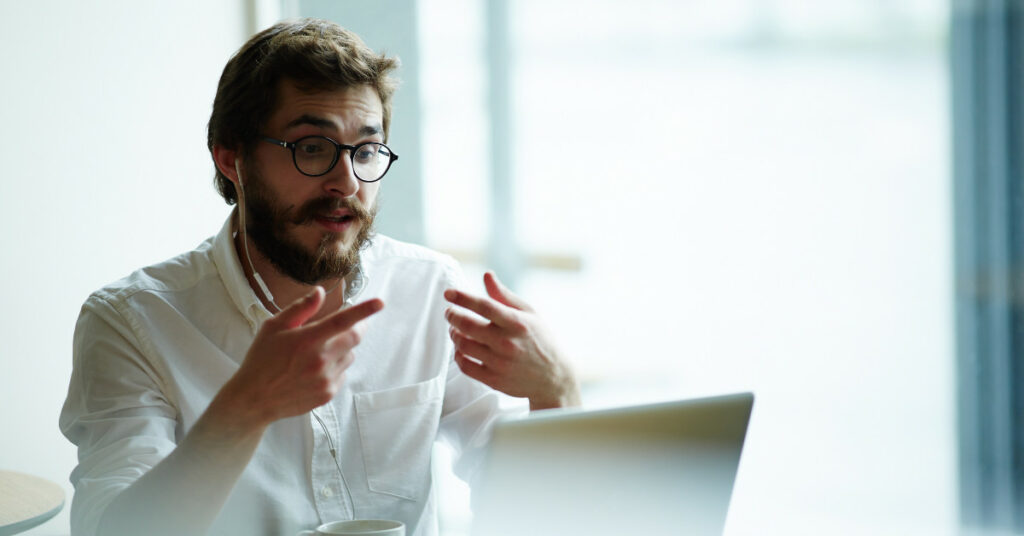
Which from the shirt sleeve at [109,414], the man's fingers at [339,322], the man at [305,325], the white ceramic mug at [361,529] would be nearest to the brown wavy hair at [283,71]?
the man at [305,325]

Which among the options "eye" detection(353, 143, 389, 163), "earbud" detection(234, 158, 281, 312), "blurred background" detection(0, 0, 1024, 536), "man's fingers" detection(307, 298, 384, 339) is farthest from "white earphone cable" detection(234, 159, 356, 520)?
"blurred background" detection(0, 0, 1024, 536)

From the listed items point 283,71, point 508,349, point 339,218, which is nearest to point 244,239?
point 339,218

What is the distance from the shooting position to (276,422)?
60.1 inches

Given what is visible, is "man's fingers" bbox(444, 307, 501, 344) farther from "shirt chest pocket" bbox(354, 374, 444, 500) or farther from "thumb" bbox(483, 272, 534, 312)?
"shirt chest pocket" bbox(354, 374, 444, 500)

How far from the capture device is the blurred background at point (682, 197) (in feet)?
7.70

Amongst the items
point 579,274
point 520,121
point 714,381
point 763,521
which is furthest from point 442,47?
point 763,521

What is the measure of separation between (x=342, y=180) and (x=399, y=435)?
45 centimetres

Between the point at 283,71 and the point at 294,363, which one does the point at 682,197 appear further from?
the point at 294,363

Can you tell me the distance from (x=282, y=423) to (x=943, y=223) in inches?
72.2

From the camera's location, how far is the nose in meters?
1.53

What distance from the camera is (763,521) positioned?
2818 millimetres

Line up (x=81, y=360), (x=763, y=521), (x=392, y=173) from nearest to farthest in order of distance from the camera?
(x=81, y=360), (x=763, y=521), (x=392, y=173)

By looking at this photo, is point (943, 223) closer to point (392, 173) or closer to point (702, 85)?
point (702, 85)

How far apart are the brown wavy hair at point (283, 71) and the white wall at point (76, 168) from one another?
82 centimetres
